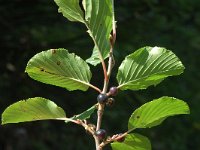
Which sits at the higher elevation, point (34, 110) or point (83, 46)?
point (34, 110)

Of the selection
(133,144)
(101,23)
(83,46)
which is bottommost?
(83,46)

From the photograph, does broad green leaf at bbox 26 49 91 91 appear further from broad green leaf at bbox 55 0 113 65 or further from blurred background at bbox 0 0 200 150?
blurred background at bbox 0 0 200 150

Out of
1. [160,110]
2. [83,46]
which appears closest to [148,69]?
[160,110]

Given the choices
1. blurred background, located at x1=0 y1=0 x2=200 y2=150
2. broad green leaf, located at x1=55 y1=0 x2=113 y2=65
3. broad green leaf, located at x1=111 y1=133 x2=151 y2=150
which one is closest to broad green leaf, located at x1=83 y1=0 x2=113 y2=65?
broad green leaf, located at x1=55 y1=0 x2=113 y2=65

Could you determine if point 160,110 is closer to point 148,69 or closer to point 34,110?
point 148,69

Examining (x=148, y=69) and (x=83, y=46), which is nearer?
(x=148, y=69)

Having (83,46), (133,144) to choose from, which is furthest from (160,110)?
(83,46)
